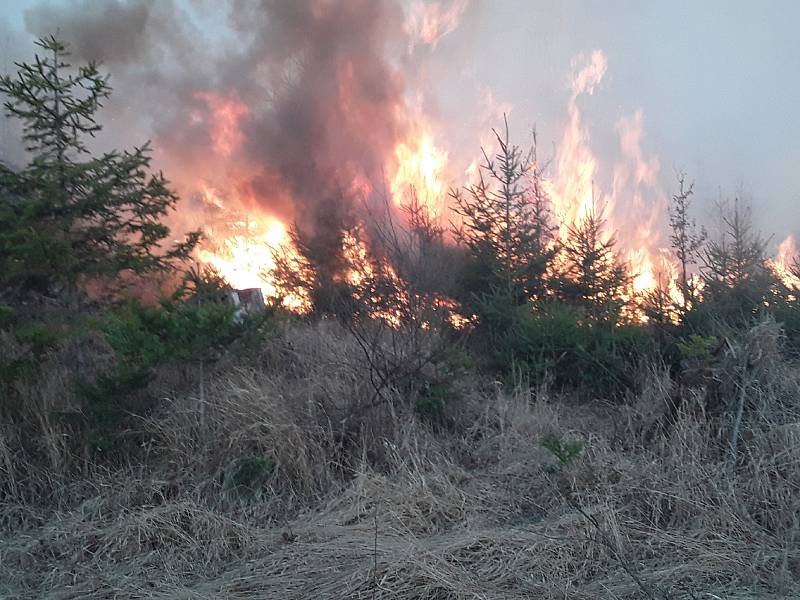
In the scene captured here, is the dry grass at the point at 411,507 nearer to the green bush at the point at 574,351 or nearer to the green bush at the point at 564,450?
the green bush at the point at 564,450

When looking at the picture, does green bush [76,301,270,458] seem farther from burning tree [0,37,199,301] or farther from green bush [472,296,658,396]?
green bush [472,296,658,396]

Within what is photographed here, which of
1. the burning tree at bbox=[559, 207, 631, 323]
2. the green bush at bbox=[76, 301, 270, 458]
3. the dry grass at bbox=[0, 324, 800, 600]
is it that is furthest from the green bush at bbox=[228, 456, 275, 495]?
the burning tree at bbox=[559, 207, 631, 323]

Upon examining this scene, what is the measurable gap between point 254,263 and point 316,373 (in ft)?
33.9

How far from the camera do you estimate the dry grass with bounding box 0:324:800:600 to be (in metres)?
3.49

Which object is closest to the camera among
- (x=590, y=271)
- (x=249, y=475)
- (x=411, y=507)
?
(x=411, y=507)

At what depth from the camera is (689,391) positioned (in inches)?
218

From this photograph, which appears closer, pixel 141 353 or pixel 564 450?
pixel 564 450

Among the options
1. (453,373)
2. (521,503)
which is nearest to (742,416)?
(521,503)

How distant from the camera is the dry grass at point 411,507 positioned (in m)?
3.49

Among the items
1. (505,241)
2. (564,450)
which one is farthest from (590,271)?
(564,450)

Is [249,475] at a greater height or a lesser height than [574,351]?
lesser

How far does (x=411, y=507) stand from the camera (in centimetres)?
438

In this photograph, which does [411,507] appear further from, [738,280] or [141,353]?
[738,280]

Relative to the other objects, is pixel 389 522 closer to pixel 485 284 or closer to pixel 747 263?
pixel 485 284
